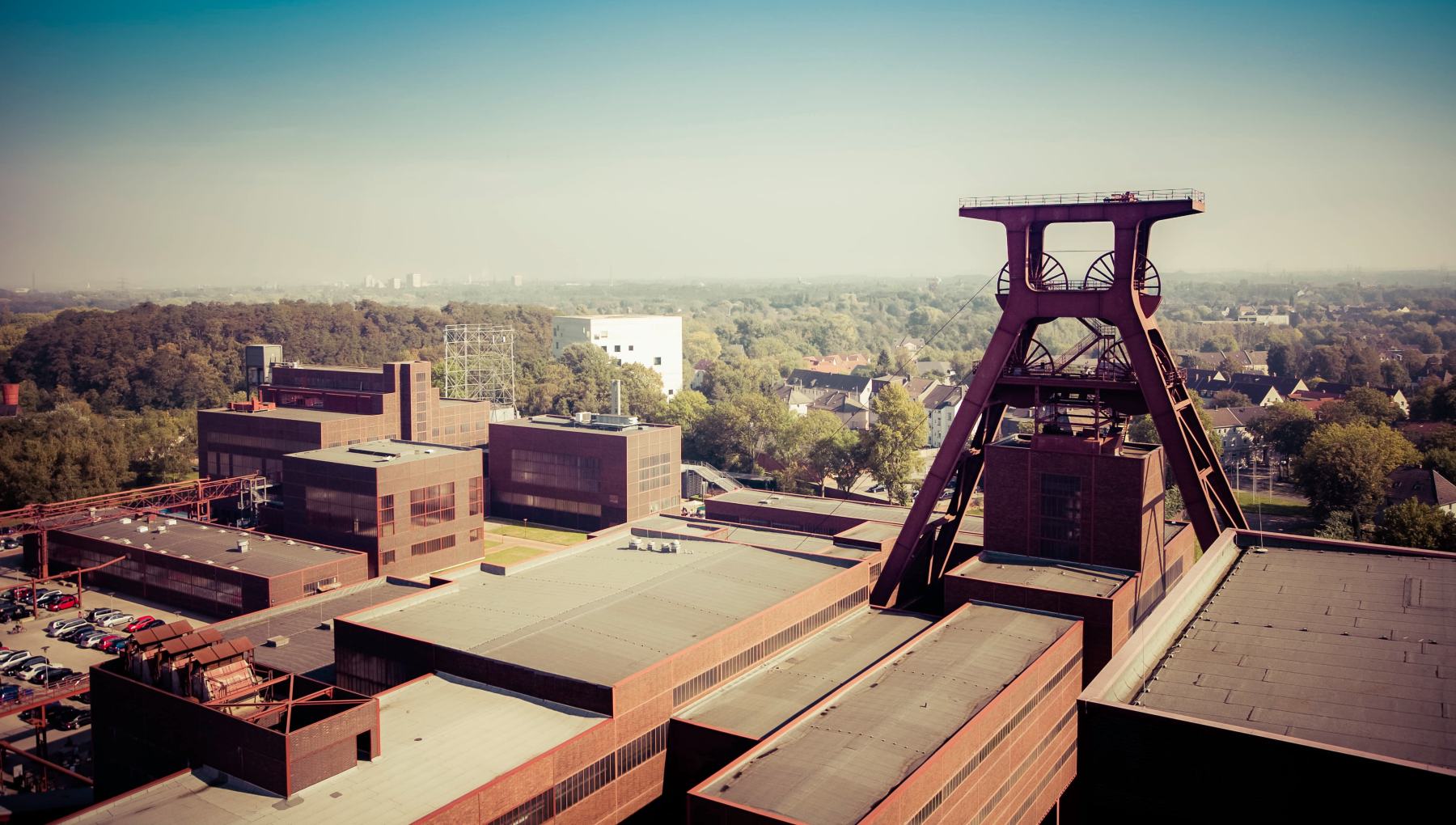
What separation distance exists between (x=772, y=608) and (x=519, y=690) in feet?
34.7

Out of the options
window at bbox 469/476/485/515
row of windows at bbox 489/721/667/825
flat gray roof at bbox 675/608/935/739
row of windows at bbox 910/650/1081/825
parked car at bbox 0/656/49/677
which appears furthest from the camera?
window at bbox 469/476/485/515

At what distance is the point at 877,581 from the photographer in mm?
46781

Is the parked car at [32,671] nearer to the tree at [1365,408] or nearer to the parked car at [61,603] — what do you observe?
the parked car at [61,603]

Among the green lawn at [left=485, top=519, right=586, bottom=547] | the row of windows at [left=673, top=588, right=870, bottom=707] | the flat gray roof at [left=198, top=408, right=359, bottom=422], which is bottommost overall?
the green lawn at [left=485, top=519, right=586, bottom=547]

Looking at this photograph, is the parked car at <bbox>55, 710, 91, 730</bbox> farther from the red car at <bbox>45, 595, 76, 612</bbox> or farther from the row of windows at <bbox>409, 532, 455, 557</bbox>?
the row of windows at <bbox>409, 532, 455, 557</bbox>

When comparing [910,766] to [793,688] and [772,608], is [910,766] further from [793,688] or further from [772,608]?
[772,608]

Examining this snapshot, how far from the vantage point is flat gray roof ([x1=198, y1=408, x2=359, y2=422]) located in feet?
260

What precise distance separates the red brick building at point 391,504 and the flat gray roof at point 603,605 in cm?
1840

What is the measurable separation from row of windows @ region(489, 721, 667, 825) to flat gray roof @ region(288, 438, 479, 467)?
36.9m

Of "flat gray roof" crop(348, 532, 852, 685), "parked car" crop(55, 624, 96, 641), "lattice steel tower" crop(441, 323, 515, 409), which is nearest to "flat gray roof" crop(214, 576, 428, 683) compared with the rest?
"flat gray roof" crop(348, 532, 852, 685)

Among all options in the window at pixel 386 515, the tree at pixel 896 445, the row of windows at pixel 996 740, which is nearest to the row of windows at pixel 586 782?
the row of windows at pixel 996 740

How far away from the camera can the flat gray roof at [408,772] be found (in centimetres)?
2564

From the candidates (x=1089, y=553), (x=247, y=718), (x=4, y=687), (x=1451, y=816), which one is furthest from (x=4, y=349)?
(x=1451, y=816)

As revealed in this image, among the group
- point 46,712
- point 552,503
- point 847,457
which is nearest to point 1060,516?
point 46,712
